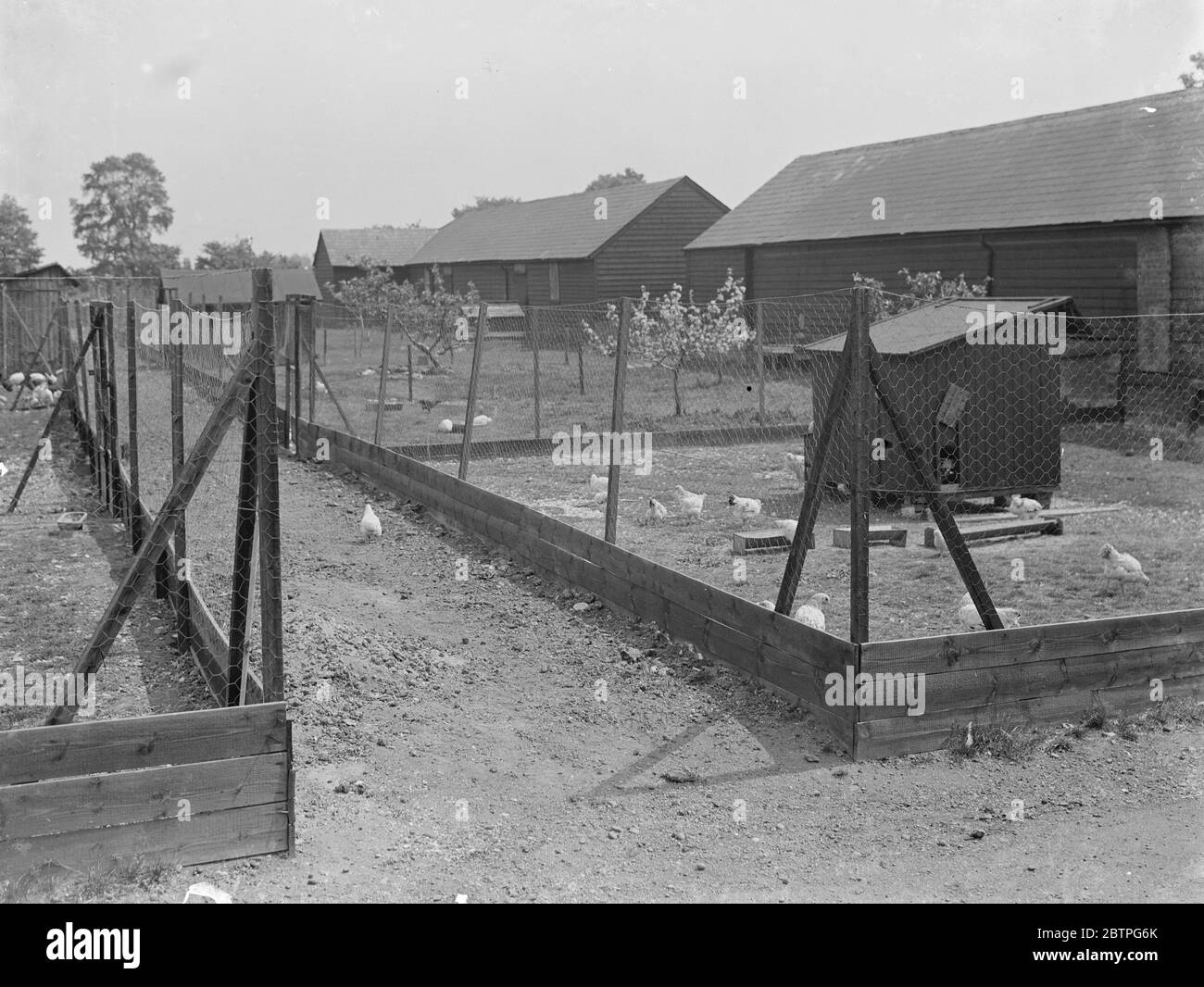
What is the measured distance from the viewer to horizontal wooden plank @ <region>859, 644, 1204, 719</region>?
593cm

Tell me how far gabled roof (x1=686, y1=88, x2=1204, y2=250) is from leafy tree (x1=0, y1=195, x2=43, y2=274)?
50719 mm

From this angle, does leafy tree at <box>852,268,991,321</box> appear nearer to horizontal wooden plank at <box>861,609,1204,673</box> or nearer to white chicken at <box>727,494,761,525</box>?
white chicken at <box>727,494,761,525</box>

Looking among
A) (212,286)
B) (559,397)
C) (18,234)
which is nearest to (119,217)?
(18,234)

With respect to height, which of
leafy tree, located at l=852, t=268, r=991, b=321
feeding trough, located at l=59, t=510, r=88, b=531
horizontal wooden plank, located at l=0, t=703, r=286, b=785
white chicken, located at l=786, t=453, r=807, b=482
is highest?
leafy tree, located at l=852, t=268, r=991, b=321

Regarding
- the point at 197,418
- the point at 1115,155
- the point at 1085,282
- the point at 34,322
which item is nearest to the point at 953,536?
the point at 197,418

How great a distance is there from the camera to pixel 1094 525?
1104cm

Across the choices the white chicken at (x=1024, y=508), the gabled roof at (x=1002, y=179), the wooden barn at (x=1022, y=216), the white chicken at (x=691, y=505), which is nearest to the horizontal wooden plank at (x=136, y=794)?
the white chicken at (x=691, y=505)

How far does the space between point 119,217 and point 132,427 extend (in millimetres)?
87840

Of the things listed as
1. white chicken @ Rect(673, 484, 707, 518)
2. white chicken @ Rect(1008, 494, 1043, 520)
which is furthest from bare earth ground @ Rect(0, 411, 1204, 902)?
white chicken @ Rect(1008, 494, 1043, 520)

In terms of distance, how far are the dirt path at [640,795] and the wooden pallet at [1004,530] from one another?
3798mm

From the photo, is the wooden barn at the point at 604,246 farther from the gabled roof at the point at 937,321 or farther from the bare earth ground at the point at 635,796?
the bare earth ground at the point at 635,796

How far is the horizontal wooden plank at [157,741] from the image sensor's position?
4.49 meters

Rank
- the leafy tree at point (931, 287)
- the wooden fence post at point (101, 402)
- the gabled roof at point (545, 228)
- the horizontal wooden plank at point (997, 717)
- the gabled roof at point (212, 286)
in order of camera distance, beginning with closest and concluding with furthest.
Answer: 1. the horizontal wooden plank at point (997, 717)
2. the wooden fence post at point (101, 402)
3. the leafy tree at point (931, 287)
4. the gabled roof at point (212, 286)
5. the gabled roof at point (545, 228)

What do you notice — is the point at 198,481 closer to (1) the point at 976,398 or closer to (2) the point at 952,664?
(2) the point at 952,664
